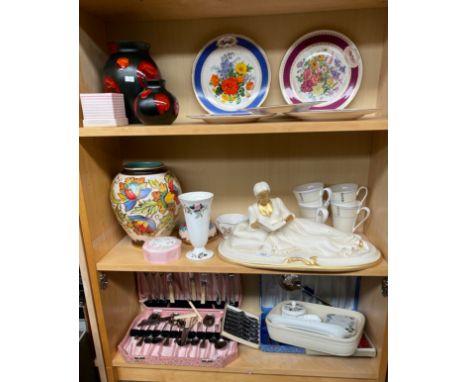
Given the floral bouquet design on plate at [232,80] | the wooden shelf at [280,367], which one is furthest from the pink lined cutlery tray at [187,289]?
the floral bouquet design on plate at [232,80]

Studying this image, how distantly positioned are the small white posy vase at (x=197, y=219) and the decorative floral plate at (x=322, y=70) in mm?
376

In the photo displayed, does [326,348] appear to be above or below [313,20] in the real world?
below

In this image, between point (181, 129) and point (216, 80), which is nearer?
point (181, 129)

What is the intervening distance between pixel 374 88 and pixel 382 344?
681 millimetres

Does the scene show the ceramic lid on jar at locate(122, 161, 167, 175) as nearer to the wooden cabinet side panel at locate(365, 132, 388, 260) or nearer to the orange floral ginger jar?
the orange floral ginger jar

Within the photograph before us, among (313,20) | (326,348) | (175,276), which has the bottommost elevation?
(326,348)

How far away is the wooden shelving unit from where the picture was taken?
0.78m

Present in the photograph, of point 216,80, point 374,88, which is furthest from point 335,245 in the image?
point 216,80

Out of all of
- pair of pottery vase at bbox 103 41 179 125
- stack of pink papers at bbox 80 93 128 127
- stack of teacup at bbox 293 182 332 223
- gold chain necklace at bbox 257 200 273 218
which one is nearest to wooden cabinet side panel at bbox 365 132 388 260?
stack of teacup at bbox 293 182 332 223

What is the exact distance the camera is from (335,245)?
2.51 ft

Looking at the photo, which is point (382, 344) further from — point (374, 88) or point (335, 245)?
point (374, 88)

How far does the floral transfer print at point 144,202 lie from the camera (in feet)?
2.65

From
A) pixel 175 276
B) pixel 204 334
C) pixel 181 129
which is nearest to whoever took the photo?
pixel 181 129

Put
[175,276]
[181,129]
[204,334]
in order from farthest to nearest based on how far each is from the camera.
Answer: [175,276] → [204,334] → [181,129]
